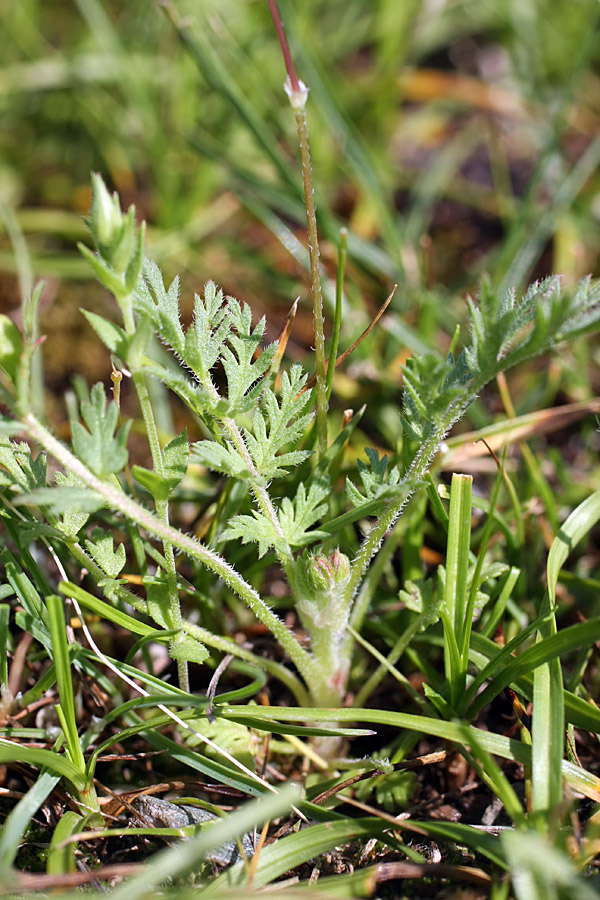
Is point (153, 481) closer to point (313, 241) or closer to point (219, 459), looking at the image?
point (219, 459)

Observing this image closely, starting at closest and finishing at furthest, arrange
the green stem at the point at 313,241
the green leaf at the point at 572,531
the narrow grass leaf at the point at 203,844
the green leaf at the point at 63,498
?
the narrow grass leaf at the point at 203,844 → the green leaf at the point at 63,498 → the green stem at the point at 313,241 → the green leaf at the point at 572,531

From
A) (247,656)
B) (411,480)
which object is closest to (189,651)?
(247,656)

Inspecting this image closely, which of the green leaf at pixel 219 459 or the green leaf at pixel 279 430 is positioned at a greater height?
the green leaf at pixel 279 430

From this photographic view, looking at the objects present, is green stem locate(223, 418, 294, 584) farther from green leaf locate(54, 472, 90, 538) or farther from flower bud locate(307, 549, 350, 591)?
green leaf locate(54, 472, 90, 538)

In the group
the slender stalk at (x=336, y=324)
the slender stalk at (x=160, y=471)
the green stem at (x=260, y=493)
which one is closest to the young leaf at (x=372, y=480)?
the green stem at (x=260, y=493)

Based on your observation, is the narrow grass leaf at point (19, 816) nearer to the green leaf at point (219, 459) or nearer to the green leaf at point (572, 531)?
the green leaf at point (219, 459)

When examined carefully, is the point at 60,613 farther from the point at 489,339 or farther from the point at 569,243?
the point at 569,243

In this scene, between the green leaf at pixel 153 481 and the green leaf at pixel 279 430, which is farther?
the green leaf at pixel 279 430
